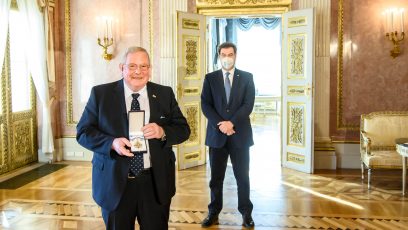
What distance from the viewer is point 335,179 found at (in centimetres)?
617

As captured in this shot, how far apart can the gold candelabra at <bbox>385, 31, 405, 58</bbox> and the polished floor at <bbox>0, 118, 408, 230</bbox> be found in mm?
1636

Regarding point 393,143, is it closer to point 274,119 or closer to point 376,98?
point 376,98

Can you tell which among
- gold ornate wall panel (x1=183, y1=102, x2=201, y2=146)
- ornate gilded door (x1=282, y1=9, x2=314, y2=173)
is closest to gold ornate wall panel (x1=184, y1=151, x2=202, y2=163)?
gold ornate wall panel (x1=183, y1=102, x2=201, y2=146)

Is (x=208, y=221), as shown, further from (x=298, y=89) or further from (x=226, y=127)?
(x=298, y=89)

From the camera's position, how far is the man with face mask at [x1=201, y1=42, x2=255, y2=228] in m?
3.99

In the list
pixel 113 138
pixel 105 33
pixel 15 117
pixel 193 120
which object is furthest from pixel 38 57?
pixel 113 138

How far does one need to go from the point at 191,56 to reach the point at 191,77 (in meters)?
0.30

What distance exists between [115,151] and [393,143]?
4.76 meters

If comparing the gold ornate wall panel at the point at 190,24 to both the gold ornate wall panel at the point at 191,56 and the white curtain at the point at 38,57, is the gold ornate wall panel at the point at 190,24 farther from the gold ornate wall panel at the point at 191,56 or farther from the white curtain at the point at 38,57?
the white curtain at the point at 38,57

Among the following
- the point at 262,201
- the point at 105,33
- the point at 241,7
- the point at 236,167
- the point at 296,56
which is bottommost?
the point at 262,201

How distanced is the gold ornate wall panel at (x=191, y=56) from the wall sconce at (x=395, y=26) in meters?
2.66

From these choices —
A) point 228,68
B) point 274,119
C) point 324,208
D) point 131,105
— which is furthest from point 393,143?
point 274,119

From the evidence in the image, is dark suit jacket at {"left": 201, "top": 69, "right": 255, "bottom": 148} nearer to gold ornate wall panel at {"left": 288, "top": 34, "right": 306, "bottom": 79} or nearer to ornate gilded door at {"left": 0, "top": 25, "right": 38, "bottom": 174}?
gold ornate wall panel at {"left": 288, "top": 34, "right": 306, "bottom": 79}

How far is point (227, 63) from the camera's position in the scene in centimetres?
397
